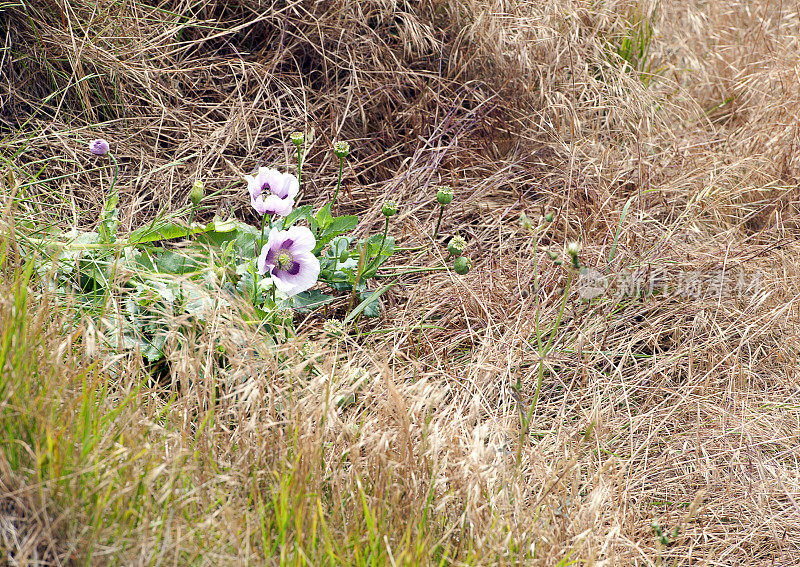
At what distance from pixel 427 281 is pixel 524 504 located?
0.89 meters

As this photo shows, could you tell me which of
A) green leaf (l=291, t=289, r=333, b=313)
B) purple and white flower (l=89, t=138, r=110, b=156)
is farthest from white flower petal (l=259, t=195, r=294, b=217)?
purple and white flower (l=89, t=138, r=110, b=156)

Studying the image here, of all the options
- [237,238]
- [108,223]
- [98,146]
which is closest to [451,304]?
[237,238]

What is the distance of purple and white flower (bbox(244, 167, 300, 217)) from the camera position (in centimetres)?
173

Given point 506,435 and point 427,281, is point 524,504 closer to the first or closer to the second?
point 506,435

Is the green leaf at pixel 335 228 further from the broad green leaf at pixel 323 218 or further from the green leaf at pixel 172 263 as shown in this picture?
the green leaf at pixel 172 263

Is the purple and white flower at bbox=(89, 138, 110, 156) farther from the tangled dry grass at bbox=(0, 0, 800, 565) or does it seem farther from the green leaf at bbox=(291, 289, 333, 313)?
the green leaf at bbox=(291, 289, 333, 313)

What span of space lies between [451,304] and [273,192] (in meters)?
0.61

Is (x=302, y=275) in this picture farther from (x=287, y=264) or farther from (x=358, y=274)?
(x=358, y=274)

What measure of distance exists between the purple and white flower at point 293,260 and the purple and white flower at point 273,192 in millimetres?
79

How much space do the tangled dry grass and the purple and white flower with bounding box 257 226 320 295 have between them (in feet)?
0.54

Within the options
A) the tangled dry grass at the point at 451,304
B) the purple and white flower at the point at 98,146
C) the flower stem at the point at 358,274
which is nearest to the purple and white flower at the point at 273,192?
the flower stem at the point at 358,274

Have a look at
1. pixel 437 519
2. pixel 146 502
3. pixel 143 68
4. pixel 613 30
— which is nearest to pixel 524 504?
pixel 437 519

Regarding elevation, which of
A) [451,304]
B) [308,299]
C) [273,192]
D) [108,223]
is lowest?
[451,304]

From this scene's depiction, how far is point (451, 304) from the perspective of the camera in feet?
6.55
